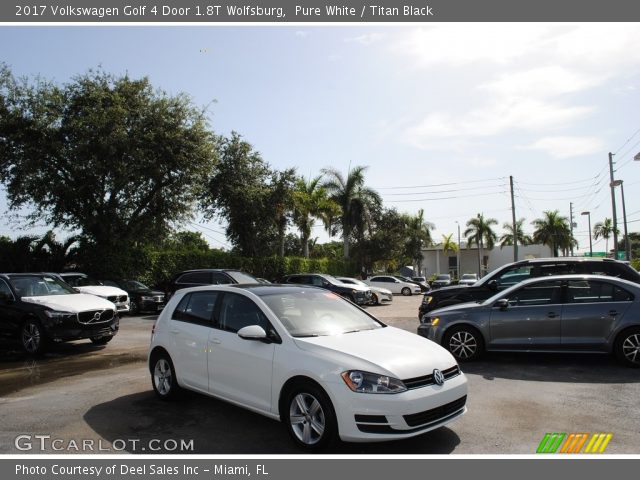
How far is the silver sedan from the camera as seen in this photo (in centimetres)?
828

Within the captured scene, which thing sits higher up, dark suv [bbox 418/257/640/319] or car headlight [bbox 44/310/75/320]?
dark suv [bbox 418/257/640/319]

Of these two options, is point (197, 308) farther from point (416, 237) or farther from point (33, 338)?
point (416, 237)

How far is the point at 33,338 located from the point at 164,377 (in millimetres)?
5457

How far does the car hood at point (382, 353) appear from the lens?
179 inches

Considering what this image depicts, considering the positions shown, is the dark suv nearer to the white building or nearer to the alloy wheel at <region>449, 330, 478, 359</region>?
the alloy wheel at <region>449, 330, 478, 359</region>

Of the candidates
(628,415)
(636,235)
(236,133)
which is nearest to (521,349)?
(628,415)

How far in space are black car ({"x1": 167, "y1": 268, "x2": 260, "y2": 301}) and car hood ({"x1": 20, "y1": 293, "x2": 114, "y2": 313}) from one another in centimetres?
573

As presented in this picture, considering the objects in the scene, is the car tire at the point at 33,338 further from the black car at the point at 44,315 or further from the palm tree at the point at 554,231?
the palm tree at the point at 554,231

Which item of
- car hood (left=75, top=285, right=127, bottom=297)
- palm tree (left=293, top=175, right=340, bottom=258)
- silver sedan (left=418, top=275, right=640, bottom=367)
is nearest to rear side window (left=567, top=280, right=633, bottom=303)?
silver sedan (left=418, top=275, right=640, bottom=367)

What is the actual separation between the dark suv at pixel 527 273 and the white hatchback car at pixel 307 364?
232 inches

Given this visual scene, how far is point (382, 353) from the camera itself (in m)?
4.79

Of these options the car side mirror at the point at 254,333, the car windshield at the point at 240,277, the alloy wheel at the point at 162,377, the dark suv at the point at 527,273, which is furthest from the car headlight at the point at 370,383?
the car windshield at the point at 240,277

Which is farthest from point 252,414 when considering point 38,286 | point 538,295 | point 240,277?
point 240,277
